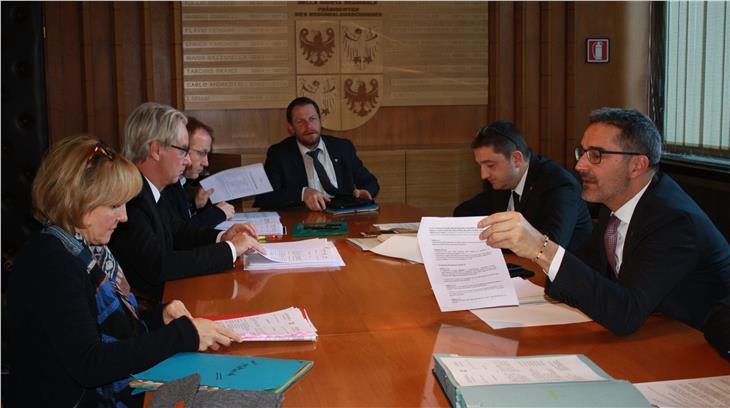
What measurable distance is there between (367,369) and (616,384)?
600 millimetres

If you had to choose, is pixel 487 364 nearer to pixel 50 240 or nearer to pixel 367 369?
Result: pixel 367 369

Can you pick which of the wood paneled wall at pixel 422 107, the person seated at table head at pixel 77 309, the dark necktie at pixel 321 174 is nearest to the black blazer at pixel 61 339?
the person seated at table head at pixel 77 309

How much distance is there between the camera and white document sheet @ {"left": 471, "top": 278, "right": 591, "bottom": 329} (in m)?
2.23

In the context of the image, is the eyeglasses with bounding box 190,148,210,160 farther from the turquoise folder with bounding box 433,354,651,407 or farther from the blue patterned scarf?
the turquoise folder with bounding box 433,354,651,407

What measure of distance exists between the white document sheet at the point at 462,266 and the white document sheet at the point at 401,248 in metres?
0.79

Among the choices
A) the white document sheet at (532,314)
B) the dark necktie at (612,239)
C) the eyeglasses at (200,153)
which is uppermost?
→ the eyeglasses at (200,153)

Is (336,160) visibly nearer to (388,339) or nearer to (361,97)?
(361,97)

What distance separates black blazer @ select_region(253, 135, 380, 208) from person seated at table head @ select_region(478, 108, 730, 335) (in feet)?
9.43

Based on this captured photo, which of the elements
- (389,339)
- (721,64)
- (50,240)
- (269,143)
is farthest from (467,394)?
(269,143)

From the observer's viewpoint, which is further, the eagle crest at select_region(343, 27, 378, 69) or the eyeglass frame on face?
the eagle crest at select_region(343, 27, 378, 69)

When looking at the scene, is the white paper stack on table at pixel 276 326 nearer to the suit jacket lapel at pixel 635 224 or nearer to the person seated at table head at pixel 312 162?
the suit jacket lapel at pixel 635 224

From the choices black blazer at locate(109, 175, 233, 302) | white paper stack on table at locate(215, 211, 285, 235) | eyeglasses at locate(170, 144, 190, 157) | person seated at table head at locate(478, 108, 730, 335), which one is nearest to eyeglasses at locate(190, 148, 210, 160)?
white paper stack on table at locate(215, 211, 285, 235)

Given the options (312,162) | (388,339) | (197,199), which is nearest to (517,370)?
(388,339)

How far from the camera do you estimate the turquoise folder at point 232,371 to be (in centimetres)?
176
